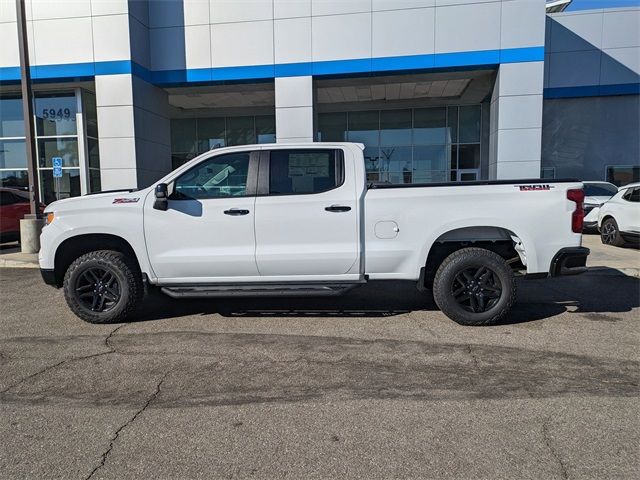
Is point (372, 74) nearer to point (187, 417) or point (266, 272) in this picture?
point (266, 272)

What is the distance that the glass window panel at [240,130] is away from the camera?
72.7ft

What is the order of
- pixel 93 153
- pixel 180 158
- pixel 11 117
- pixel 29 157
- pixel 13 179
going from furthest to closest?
1. pixel 180 158
2. pixel 13 179
3. pixel 11 117
4. pixel 93 153
5. pixel 29 157

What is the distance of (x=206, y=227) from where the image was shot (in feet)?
17.3

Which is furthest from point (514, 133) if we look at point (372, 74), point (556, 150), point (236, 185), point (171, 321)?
point (171, 321)

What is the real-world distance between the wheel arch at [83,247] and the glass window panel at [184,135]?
1810 cm

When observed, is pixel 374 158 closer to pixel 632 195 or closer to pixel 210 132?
pixel 210 132

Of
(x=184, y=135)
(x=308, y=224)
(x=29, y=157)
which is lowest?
(x=308, y=224)

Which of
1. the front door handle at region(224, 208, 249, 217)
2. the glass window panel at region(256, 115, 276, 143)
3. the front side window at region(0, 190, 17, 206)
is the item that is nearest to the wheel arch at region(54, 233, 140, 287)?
the front door handle at region(224, 208, 249, 217)

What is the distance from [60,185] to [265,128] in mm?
9339

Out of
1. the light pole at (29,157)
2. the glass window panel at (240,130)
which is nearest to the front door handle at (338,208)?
the light pole at (29,157)

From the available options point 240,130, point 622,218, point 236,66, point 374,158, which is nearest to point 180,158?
point 240,130

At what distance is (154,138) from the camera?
619 inches

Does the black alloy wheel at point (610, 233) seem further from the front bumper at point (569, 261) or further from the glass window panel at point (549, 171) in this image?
the glass window panel at point (549, 171)

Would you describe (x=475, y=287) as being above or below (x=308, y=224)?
below
